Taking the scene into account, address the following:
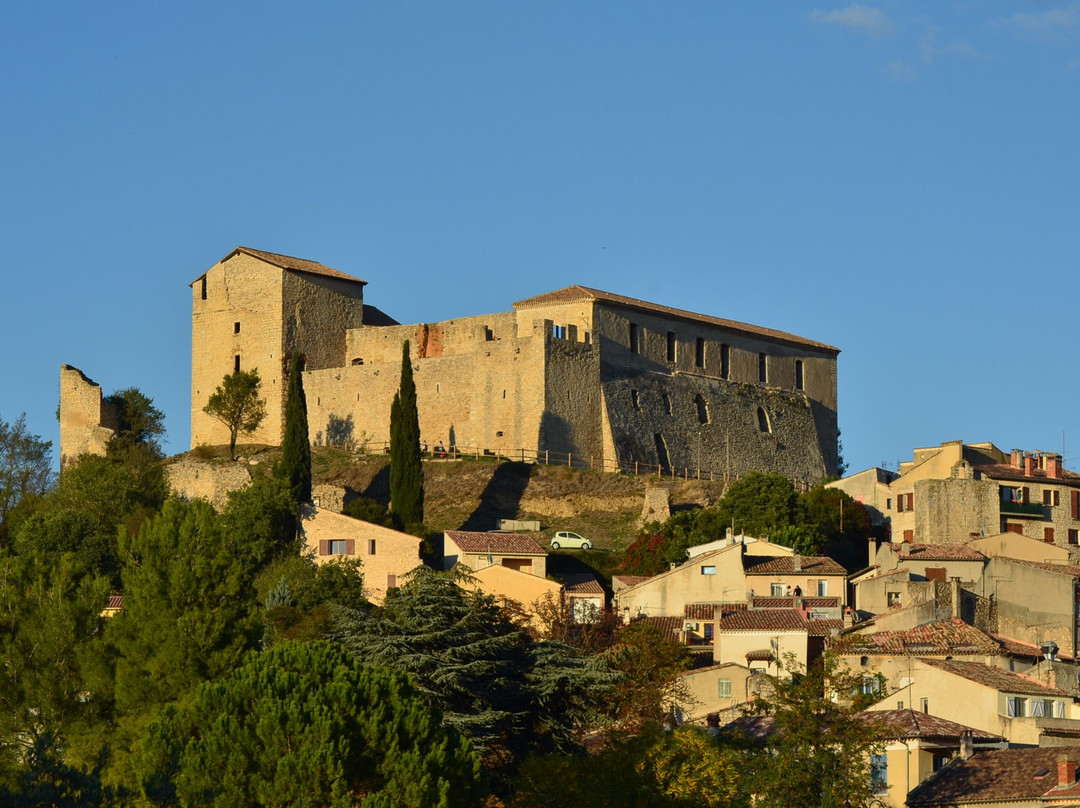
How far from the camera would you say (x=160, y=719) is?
3972 centimetres

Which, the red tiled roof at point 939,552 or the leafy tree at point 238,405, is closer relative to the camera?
the red tiled roof at point 939,552

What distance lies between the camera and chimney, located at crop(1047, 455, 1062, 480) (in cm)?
7012

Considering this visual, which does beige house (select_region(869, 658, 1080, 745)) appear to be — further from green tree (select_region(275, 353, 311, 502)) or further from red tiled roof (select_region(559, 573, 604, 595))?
green tree (select_region(275, 353, 311, 502))

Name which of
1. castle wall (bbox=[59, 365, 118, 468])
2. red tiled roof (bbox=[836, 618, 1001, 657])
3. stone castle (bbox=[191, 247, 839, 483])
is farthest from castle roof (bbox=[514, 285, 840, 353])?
red tiled roof (bbox=[836, 618, 1001, 657])

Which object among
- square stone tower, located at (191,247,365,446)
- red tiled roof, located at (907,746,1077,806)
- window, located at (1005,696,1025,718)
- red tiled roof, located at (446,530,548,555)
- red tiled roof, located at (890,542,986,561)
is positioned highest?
square stone tower, located at (191,247,365,446)

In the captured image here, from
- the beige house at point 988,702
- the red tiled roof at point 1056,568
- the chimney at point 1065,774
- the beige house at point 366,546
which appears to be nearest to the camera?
the chimney at point 1065,774

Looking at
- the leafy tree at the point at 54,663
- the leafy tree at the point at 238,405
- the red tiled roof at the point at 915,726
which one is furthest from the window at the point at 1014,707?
the leafy tree at the point at 238,405

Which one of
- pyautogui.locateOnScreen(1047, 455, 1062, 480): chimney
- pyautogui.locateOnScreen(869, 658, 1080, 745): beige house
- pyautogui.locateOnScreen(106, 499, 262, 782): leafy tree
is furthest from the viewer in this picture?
pyautogui.locateOnScreen(1047, 455, 1062, 480): chimney

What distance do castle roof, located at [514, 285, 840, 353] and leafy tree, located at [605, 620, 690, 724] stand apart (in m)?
26.8

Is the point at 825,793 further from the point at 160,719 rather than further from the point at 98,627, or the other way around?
the point at 98,627

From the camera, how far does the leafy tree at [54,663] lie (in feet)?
149

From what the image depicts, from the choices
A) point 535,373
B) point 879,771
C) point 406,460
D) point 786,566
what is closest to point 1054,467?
point 786,566

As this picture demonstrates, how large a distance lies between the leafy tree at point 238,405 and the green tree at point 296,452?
891cm

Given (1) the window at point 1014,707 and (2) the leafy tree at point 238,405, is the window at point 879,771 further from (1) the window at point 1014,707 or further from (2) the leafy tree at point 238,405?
(2) the leafy tree at point 238,405
